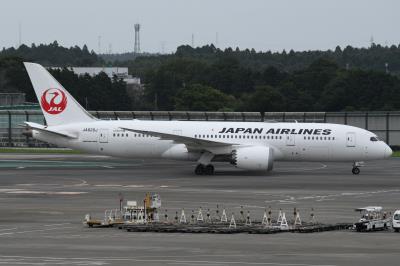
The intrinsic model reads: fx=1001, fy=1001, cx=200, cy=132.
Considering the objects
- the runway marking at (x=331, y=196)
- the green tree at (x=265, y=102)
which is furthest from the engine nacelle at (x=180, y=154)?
the green tree at (x=265, y=102)

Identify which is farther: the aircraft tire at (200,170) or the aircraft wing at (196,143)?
the aircraft tire at (200,170)

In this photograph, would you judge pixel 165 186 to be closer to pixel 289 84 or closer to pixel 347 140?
pixel 347 140

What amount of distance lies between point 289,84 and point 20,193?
130m

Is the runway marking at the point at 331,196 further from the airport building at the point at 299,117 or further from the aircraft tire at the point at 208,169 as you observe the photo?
the airport building at the point at 299,117

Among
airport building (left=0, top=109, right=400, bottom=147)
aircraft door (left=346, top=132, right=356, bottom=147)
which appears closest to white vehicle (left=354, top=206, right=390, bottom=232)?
aircraft door (left=346, top=132, right=356, bottom=147)

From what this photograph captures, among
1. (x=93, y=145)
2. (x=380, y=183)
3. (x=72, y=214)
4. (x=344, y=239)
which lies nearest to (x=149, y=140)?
(x=93, y=145)

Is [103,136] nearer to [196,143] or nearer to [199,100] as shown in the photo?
[196,143]

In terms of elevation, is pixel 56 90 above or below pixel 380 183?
above

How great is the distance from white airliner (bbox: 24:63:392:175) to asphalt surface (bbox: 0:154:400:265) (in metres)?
1.38

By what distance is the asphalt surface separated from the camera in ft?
101

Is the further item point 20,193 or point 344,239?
Answer: point 20,193

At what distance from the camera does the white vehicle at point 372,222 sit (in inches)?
1462

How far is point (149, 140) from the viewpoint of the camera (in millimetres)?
70312

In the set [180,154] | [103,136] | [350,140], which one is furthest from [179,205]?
[350,140]
